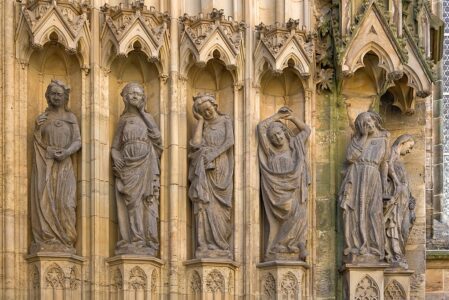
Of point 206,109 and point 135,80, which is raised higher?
point 135,80

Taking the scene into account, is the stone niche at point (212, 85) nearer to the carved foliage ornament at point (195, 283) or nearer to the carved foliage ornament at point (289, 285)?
the carved foliage ornament at point (195, 283)

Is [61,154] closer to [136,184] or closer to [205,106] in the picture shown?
[136,184]

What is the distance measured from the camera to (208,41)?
1864 centimetres

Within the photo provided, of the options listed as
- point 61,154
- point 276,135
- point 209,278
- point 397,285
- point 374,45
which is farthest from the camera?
point 374,45

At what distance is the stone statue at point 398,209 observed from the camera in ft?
62.4

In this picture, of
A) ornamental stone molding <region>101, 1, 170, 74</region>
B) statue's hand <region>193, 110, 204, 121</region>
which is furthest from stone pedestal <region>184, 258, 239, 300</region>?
ornamental stone molding <region>101, 1, 170, 74</region>

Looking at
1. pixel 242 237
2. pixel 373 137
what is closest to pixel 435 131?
pixel 373 137

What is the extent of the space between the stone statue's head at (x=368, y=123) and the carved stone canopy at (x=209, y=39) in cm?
150

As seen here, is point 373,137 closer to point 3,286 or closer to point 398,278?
point 398,278

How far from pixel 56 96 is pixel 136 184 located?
1211mm

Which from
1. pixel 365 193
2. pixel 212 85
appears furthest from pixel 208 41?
pixel 365 193

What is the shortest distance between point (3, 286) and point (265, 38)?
387 cm

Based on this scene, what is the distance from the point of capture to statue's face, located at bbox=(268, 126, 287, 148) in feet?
61.6

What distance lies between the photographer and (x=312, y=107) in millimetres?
19266
